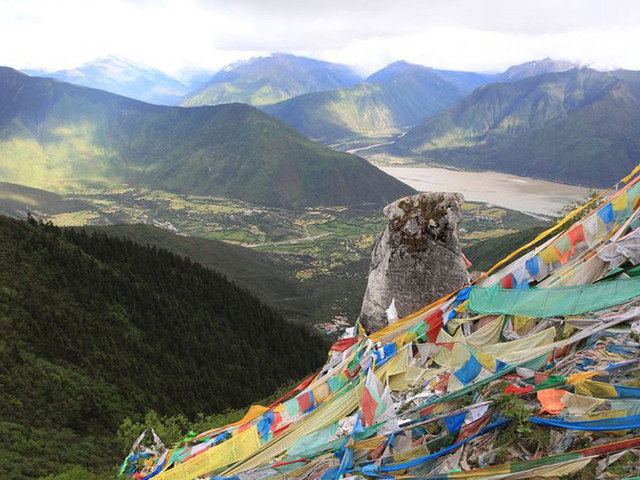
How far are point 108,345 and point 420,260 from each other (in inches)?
1255

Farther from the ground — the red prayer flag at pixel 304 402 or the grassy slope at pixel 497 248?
the red prayer flag at pixel 304 402

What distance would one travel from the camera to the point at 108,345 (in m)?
39.6

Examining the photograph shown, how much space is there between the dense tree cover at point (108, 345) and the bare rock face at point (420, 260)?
18637mm

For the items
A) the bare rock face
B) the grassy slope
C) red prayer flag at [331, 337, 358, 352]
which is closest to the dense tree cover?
red prayer flag at [331, 337, 358, 352]

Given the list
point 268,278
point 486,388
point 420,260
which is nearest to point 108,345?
point 420,260

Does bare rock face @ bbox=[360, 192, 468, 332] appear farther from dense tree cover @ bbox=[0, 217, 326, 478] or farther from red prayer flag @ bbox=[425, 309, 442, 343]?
dense tree cover @ bbox=[0, 217, 326, 478]

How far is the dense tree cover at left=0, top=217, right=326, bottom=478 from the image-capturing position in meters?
28.1

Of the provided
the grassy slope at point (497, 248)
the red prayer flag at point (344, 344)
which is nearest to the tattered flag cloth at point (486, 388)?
the red prayer flag at point (344, 344)

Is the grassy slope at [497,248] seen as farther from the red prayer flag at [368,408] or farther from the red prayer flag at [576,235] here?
the red prayer flag at [368,408]

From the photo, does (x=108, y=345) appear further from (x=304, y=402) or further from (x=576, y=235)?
(x=576, y=235)

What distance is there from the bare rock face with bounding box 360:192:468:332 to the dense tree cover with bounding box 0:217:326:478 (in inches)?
734

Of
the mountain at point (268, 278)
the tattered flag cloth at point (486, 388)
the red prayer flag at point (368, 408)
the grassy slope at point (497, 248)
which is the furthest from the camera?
the mountain at point (268, 278)

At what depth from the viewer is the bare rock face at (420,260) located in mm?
18172

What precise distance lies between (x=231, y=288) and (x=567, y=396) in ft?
203
